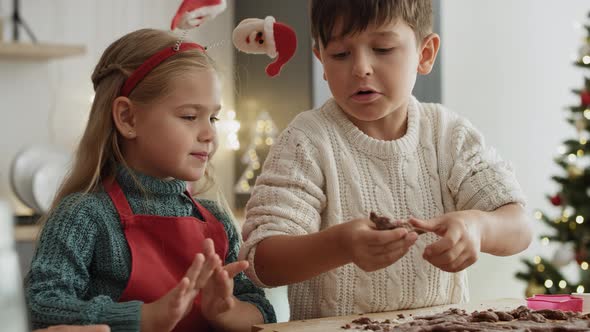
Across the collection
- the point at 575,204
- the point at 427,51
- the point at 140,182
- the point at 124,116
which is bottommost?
the point at 575,204

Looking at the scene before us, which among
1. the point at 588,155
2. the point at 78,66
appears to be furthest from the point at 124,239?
the point at 78,66

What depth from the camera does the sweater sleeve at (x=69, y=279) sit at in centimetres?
113

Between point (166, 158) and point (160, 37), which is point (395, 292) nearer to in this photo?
point (166, 158)

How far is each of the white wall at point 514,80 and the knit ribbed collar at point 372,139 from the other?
3.50m

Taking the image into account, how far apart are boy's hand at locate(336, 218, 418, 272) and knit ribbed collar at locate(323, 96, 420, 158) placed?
1.10ft

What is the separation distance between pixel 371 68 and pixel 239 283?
1.42ft

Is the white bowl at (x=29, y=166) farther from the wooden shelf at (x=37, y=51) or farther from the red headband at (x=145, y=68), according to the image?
the red headband at (x=145, y=68)

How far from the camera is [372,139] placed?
4.57 feet

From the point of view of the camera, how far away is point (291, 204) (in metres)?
1.27

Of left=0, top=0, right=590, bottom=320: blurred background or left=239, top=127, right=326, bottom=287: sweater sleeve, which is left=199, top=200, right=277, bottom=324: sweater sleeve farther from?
left=0, top=0, right=590, bottom=320: blurred background

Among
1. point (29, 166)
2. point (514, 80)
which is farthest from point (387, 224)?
point (514, 80)

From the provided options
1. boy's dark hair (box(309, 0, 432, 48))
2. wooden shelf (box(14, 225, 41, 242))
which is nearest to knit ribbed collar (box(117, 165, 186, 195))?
boy's dark hair (box(309, 0, 432, 48))

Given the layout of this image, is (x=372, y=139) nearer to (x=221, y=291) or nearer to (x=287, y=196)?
(x=287, y=196)

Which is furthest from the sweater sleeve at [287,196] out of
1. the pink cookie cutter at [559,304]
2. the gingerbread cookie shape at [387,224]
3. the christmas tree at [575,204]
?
the christmas tree at [575,204]
